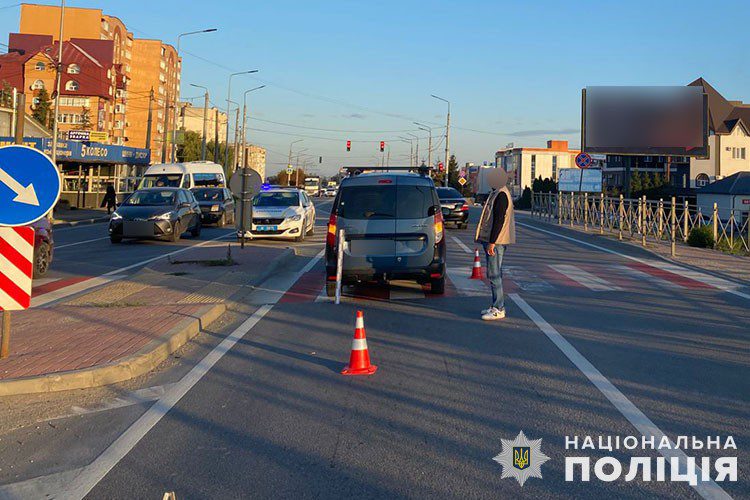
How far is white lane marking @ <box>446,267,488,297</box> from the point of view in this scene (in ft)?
40.0

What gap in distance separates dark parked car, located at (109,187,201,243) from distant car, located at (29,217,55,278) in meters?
6.93

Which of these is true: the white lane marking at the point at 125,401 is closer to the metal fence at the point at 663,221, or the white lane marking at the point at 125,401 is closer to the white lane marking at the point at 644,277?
the white lane marking at the point at 644,277

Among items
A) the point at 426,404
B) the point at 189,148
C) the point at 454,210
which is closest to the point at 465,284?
the point at 426,404

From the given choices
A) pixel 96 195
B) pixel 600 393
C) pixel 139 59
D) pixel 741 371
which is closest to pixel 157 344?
pixel 600 393

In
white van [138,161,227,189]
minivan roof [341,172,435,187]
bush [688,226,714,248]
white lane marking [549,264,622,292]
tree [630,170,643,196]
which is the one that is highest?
tree [630,170,643,196]

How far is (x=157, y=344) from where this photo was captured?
7711 mm

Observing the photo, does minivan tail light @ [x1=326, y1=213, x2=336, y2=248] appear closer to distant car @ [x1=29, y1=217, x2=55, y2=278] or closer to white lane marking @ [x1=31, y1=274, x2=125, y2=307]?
white lane marking @ [x1=31, y1=274, x2=125, y2=307]

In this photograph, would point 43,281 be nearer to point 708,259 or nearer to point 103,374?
point 103,374

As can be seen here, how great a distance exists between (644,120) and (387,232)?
35.3m

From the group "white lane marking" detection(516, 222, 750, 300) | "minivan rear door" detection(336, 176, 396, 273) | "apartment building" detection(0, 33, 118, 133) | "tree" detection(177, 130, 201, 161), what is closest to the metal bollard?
"white lane marking" detection(516, 222, 750, 300)

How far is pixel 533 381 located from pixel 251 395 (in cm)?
251

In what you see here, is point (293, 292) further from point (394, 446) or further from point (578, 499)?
point (578, 499)

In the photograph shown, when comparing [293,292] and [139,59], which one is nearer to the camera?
[293,292]

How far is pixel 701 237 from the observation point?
924 inches
